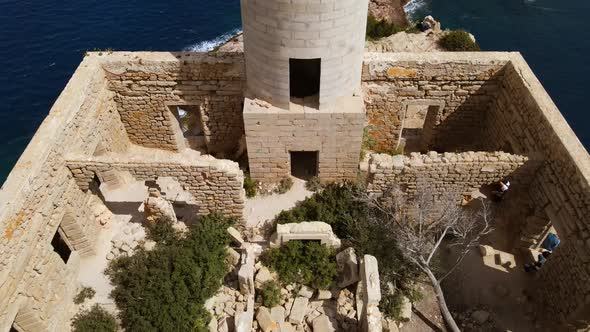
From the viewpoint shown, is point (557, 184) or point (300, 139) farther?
point (300, 139)

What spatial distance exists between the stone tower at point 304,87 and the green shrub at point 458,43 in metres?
12.3

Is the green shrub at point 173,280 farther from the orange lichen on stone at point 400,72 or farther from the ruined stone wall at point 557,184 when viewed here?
the ruined stone wall at point 557,184

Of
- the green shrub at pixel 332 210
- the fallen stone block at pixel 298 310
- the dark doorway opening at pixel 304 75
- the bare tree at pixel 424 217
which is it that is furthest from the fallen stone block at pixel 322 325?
the dark doorway opening at pixel 304 75

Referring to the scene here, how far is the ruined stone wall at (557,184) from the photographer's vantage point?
881cm

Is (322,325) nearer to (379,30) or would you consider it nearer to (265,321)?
(265,321)

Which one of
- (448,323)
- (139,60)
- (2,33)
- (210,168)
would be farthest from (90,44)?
(448,323)

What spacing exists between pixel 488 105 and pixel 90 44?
2384 centimetres

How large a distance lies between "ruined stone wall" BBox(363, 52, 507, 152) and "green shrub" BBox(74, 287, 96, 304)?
31.5 ft

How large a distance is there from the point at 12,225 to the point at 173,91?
6091 mm

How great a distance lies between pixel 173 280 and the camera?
987cm

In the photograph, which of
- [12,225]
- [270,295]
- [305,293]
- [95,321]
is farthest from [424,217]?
[12,225]

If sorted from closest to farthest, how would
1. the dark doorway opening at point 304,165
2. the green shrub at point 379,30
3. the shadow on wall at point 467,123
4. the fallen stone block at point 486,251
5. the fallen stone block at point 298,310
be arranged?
the fallen stone block at point 298,310 < the fallen stone block at point 486,251 < the shadow on wall at point 467,123 < the dark doorway opening at point 304,165 < the green shrub at point 379,30

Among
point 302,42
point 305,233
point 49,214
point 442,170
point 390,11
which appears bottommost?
point 390,11

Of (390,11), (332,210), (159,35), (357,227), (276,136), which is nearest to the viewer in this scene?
(357,227)
